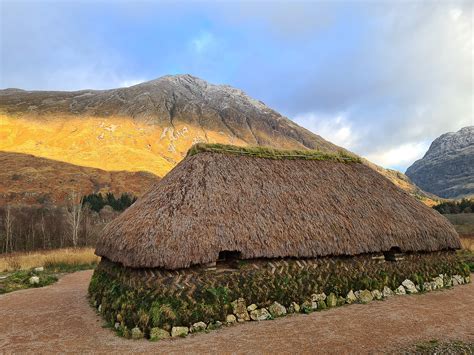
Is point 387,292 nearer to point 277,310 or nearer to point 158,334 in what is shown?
point 277,310

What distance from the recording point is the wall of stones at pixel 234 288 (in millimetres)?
8969

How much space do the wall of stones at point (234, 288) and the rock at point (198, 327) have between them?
0.24 feet

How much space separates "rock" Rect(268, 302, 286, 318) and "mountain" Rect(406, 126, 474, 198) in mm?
156988

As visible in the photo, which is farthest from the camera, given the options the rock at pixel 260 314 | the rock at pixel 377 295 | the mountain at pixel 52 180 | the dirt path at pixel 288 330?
the mountain at pixel 52 180

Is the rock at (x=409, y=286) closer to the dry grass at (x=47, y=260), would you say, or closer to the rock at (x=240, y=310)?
the rock at (x=240, y=310)

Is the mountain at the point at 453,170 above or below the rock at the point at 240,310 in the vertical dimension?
above

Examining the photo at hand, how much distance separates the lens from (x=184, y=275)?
9336 mm

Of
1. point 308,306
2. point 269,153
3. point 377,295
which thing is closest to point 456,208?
point 377,295

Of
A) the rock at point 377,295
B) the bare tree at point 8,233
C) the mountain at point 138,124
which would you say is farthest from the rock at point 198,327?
the mountain at point 138,124

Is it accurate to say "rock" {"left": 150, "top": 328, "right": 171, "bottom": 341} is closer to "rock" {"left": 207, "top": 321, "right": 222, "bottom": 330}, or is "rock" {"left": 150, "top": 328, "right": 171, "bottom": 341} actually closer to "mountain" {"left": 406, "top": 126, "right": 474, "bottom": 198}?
"rock" {"left": 207, "top": 321, "right": 222, "bottom": 330}

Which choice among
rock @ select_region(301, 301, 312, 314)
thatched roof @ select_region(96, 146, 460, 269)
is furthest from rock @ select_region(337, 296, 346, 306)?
thatched roof @ select_region(96, 146, 460, 269)

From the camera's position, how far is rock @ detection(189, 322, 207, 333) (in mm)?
8977

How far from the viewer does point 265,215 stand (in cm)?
1120

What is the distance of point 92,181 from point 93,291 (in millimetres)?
55722
